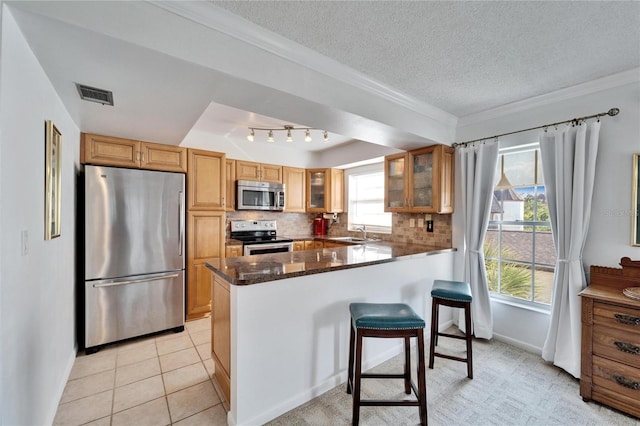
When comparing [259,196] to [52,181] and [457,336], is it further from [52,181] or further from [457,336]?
[457,336]

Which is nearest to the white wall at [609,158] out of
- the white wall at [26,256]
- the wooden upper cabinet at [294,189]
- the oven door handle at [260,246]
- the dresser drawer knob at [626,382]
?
the dresser drawer knob at [626,382]

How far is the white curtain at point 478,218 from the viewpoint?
9.37 ft

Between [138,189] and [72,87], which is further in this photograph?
[138,189]

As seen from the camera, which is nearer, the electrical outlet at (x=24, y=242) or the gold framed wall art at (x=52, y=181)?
the electrical outlet at (x=24, y=242)

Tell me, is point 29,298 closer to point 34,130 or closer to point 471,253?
point 34,130

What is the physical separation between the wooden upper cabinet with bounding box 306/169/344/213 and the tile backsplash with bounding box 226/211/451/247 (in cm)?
33

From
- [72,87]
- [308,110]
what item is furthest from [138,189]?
[308,110]

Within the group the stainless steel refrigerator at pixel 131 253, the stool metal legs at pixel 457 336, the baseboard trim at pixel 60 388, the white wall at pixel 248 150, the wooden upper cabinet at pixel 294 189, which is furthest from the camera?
the wooden upper cabinet at pixel 294 189

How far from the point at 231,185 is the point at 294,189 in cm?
116

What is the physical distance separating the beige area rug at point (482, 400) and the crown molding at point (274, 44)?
93.4 inches

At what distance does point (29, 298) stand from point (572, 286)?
12.2 feet

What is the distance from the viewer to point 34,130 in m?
1.45

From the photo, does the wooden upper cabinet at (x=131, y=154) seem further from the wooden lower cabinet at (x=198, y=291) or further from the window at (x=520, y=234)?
the window at (x=520, y=234)

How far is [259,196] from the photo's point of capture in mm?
4395
